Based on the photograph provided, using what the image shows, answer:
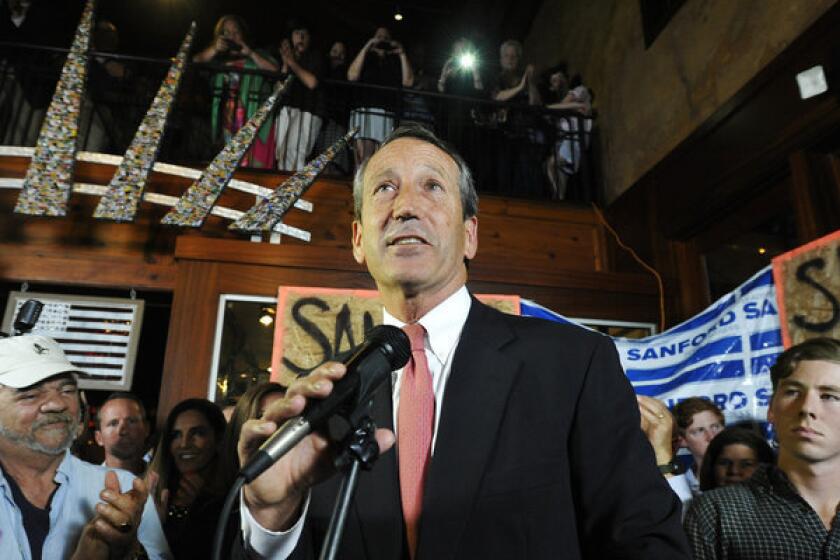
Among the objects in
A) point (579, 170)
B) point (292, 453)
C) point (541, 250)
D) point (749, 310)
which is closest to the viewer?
point (292, 453)

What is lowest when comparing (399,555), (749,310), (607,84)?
(399,555)

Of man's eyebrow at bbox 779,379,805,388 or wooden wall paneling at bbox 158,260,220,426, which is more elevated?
wooden wall paneling at bbox 158,260,220,426

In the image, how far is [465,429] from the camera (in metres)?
1.06

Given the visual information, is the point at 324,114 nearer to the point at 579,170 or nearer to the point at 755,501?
the point at 579,170

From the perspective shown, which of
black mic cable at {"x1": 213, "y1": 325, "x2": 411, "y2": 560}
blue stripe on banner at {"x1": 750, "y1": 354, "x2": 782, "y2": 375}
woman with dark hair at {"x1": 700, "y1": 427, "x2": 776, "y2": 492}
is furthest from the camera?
blue stripe on banner at {"x1": 750, "y1": 354, "x2": 782, "y2": 375}

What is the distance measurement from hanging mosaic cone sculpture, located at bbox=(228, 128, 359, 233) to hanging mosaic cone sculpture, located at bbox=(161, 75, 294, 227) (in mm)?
246

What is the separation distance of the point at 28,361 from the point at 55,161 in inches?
97.9

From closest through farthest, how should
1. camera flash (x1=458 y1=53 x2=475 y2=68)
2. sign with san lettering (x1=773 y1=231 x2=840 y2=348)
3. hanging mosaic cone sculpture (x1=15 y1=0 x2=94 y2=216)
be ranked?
1. sign with san lettering (x1=773 y1=231 x2=840 y2=348)
2. hanging mosaic cone sculpture (x1=15 y1=0 x2=94 y2=216)
3. camera flash (x1=458 y1=53 x2=475 y2=68)

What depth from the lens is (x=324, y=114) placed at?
229 inches

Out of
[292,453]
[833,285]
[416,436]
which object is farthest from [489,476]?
[833,285]

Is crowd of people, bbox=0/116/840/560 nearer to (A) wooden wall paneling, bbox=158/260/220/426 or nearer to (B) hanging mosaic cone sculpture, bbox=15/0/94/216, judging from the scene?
(A) wooden wall paneling, bbox=158/260/220/426

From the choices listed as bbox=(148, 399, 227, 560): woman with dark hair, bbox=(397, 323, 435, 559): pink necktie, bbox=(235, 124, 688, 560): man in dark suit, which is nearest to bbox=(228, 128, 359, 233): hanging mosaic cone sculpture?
bbox=(148, 399, 227, 560): woman with dark hair

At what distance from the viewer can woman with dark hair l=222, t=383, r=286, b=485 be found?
250 centimetres

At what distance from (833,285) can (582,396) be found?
2.69 meters
